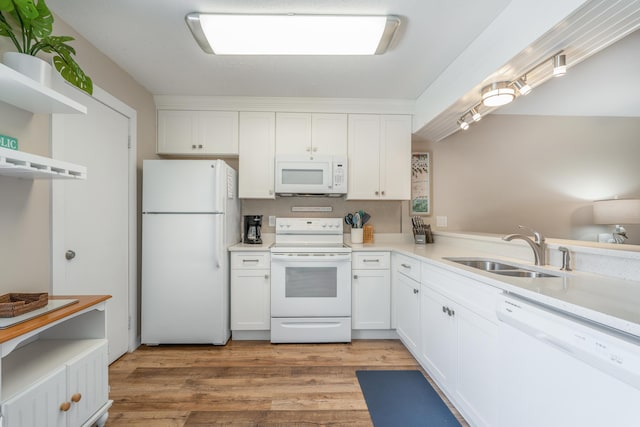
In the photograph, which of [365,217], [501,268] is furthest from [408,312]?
[365,217]

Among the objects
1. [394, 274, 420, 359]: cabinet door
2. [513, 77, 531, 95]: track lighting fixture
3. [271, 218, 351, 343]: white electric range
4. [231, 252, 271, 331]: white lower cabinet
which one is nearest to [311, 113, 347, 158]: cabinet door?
[271, 218, 351, 343]: white electric range

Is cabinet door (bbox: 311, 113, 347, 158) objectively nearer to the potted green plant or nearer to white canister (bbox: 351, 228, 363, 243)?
white canister (bbox: 351, 228, 363, 243)

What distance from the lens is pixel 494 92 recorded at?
1.91 metres

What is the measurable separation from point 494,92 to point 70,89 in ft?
9.16

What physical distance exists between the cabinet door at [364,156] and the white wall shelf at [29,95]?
7.27ft

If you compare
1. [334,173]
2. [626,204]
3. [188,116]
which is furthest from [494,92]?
[188,116]

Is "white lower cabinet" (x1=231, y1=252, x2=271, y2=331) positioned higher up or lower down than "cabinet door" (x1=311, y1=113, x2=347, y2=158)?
lower down

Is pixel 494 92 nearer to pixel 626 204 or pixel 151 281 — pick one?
pixel 626 204

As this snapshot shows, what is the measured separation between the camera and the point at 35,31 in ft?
4.38

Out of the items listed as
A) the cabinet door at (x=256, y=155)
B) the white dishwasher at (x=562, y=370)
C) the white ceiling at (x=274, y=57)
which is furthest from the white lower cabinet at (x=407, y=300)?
the white ceiling at (x=274, y=57)

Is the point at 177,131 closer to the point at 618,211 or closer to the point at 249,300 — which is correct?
the point at 249,300

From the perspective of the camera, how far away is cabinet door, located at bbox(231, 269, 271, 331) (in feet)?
8.82

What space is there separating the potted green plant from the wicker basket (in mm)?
1100

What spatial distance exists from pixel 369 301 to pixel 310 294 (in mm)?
571
